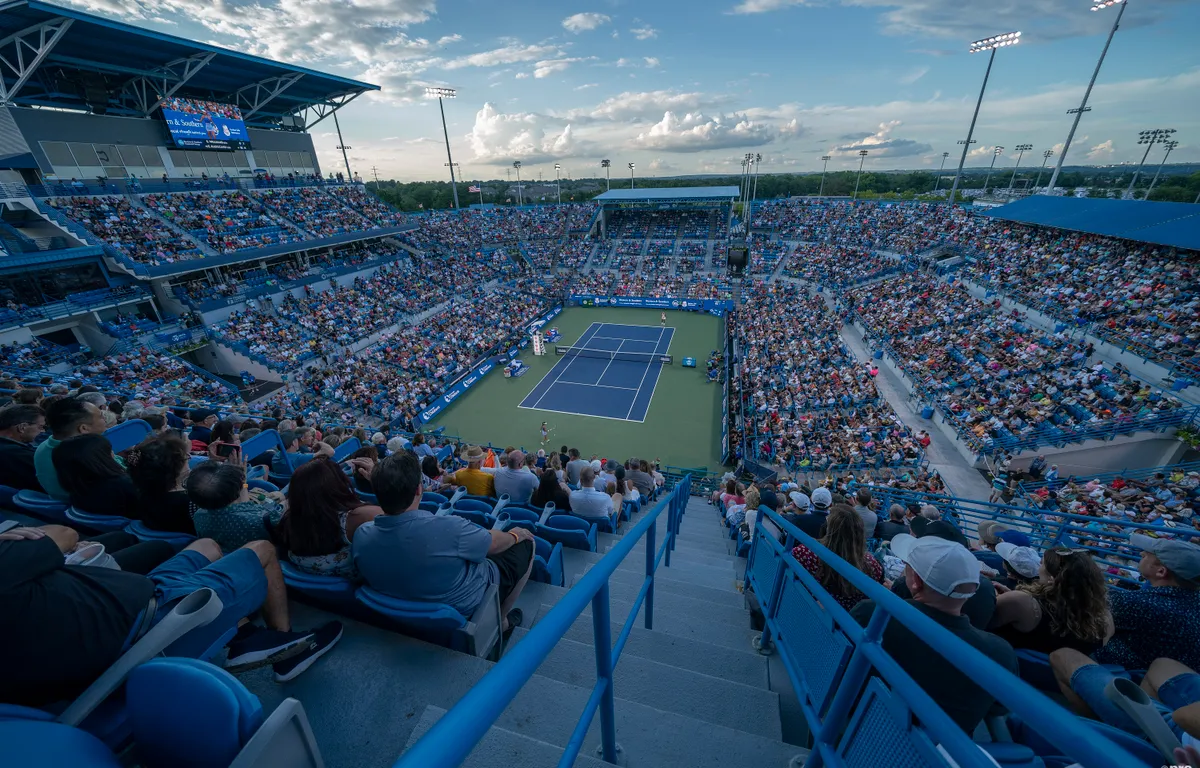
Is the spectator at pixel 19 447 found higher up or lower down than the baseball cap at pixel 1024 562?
higher up

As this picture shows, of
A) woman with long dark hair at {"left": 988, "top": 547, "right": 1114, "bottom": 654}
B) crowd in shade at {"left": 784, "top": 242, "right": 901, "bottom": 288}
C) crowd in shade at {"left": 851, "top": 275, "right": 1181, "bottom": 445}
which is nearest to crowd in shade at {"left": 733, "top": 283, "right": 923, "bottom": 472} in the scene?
crowd in shade at {"left": 851, "top": 275, "right": 1181, "bottom": 445}

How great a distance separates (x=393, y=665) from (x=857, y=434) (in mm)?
17792

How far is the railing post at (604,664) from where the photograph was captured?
1.95 metres

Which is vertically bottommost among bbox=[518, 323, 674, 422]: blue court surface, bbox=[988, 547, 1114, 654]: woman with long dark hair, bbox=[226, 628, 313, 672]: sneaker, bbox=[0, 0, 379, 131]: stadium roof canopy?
bbox=[518, 323, 674, 422]: blue court surface

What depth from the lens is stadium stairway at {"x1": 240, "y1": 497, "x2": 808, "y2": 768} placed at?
2211mm

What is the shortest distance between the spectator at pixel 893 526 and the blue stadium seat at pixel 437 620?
21.4 ft

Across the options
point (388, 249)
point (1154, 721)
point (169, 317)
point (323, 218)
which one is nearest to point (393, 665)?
point (1154, 721)

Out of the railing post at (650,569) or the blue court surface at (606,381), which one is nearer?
the railing post at (650,569)

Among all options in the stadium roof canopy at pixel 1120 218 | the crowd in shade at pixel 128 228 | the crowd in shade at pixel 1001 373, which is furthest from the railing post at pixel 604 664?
the crowd in shade at pixel 128 228

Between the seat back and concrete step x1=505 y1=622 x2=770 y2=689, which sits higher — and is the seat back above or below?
above

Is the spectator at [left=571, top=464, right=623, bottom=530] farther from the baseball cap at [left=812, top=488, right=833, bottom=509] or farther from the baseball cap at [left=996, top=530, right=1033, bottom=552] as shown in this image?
the baseball cap at [left=996, top=530, right=1033, bottom=552]

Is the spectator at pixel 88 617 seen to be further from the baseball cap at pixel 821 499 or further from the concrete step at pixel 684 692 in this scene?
the baseball cap at pixel 821 499

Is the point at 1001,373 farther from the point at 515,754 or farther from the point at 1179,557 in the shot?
the point at 515,754

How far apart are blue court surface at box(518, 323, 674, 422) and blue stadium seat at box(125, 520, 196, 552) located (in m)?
20.1
